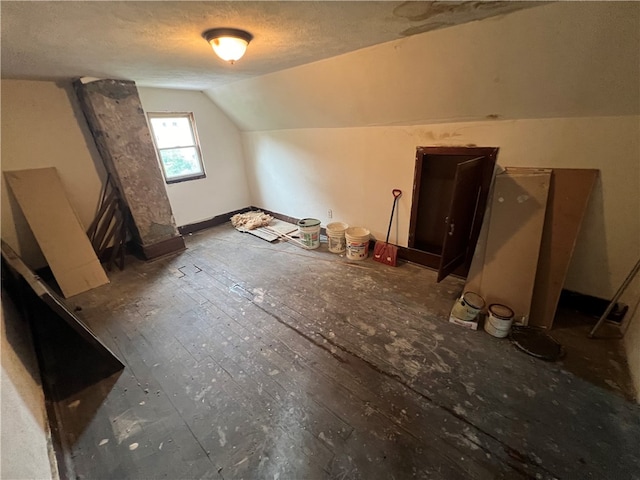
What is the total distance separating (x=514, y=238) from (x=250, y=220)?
11.6ft

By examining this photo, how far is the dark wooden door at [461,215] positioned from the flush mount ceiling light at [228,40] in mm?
1688

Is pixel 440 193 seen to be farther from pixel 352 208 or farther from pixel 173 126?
pixel 173 126

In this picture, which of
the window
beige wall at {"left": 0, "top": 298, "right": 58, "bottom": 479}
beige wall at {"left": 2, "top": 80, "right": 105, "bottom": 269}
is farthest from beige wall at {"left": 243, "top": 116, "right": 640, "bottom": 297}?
beige wall at {"left": 0, "top": 298, "right": 58, "bottom": 479}

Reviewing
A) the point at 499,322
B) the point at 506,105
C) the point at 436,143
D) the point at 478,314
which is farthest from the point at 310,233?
the point at 506,105

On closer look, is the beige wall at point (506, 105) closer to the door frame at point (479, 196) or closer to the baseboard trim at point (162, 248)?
the door frame at point (479, 196)

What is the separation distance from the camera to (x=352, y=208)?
3537 mm

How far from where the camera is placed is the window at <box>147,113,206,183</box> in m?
3.77

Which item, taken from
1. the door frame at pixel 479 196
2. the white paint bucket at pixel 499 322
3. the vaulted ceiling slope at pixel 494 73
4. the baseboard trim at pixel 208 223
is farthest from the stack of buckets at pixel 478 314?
the baseboard trim at pixel 208 223

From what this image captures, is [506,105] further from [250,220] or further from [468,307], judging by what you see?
[250,220]

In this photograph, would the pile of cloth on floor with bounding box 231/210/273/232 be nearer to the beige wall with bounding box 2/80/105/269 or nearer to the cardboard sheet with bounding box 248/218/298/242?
the cardboard sheet with bounding box 248/218/298/242

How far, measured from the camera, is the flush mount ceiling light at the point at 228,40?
5.37ft

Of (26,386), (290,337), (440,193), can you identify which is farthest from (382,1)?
(26,386)

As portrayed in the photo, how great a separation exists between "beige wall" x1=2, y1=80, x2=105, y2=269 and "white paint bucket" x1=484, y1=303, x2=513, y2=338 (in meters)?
4.44

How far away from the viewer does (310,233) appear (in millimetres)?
3555
